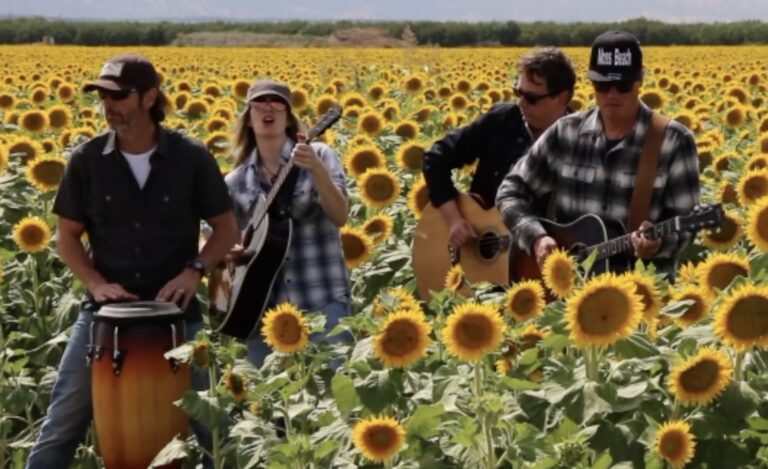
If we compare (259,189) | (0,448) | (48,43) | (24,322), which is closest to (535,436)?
(259,189)

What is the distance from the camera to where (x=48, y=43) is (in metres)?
47.5

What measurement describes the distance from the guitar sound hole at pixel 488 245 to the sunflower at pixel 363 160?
1.74m

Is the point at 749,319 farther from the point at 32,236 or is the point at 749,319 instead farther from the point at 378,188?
the point at 378,188

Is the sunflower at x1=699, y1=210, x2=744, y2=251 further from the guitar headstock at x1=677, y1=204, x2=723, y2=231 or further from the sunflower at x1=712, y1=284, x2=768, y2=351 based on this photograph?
the sunflower at x1=712, y1=284, x2=768, y2=351

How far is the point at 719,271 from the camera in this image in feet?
14.9

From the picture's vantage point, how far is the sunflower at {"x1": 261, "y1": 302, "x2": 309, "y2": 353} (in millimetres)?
4453

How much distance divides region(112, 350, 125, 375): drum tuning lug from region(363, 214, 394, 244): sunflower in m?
2.45

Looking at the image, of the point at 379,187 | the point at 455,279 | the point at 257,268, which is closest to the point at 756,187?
the point at 455,279

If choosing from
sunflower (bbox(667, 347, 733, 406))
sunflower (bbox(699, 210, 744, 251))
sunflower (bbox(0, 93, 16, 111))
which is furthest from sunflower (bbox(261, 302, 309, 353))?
sunflower (bbox(0, 93, 16, 111))

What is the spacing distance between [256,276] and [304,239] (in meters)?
0.28

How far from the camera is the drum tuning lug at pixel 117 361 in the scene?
15.2 feet

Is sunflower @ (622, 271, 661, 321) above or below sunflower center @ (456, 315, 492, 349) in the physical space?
above

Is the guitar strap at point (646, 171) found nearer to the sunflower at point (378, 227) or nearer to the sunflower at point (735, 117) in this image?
the sunflower at point (378, 227)

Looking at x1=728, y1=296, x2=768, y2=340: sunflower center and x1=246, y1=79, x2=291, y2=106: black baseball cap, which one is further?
x1=246, y1=79, x2=291, y2=106: black baseball cap
